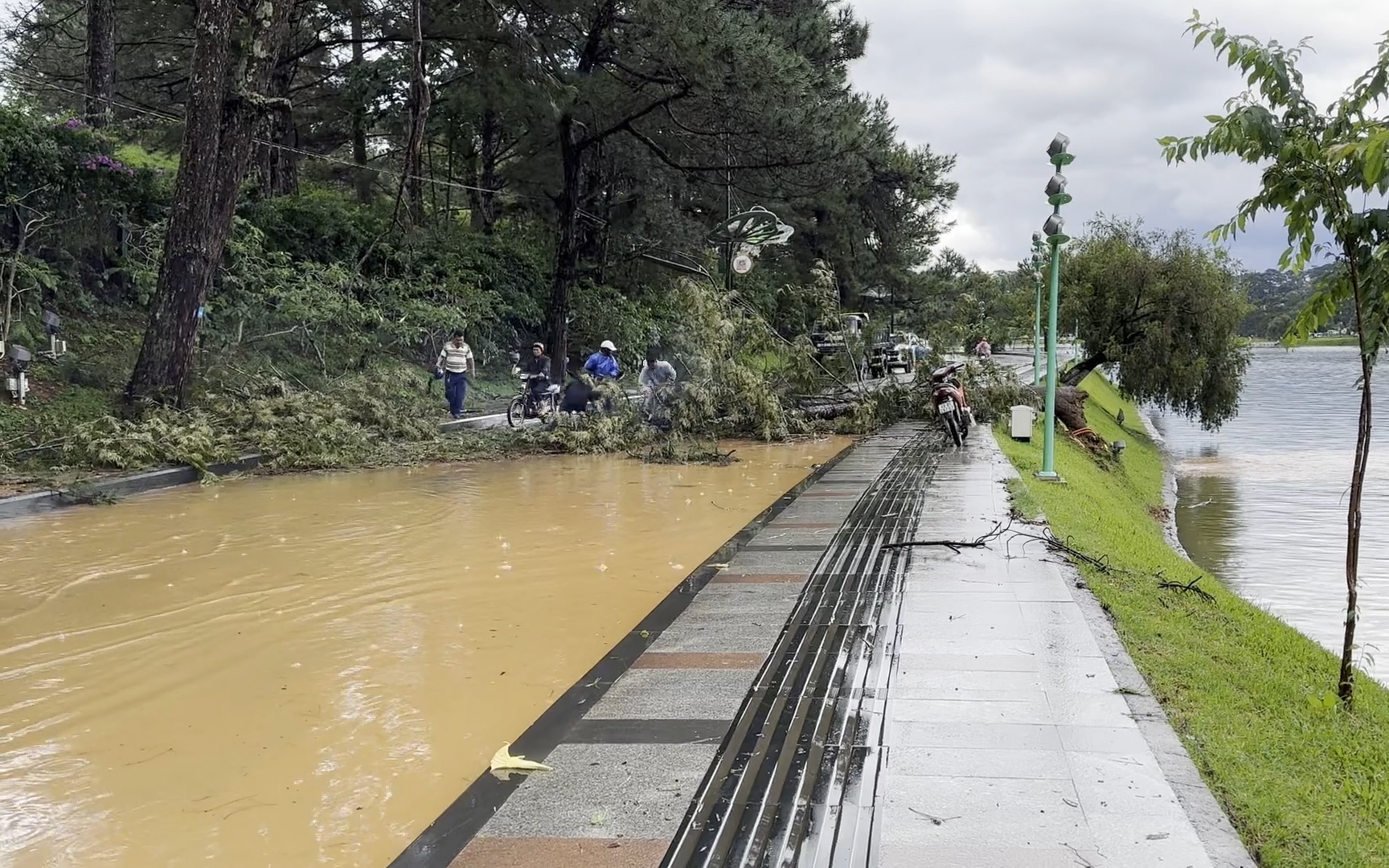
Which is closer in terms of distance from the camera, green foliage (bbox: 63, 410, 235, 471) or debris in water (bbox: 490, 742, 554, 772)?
debris in water (bbox: 490, 742, 554, 772)

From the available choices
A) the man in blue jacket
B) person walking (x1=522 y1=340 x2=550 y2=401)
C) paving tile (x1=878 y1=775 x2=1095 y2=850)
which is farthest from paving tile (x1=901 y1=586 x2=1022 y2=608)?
person walking (x1=522 y1=340 x2=550 y2=401)

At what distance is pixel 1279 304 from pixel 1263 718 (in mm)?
48234

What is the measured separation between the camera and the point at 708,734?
401 centimetres

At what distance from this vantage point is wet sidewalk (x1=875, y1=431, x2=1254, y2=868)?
120 inches

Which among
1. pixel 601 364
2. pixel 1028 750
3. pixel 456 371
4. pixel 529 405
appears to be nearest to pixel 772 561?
pixel 1028 750

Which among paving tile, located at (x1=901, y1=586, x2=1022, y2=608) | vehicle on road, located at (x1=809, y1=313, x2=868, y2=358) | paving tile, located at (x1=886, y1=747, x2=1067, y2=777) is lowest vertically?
paving tile, located at (x1=886, y1=747, x2=1067, y2=777)

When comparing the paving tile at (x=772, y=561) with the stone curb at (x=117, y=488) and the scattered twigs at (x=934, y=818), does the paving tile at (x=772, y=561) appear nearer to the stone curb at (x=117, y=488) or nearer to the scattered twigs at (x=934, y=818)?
the scattered twigs at (x=934, y=818)

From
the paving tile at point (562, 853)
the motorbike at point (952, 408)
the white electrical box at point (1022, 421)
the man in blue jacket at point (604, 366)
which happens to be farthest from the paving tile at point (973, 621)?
the man in blue jacket at point (604, 366)

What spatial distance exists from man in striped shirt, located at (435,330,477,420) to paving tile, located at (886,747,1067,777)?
14.6m

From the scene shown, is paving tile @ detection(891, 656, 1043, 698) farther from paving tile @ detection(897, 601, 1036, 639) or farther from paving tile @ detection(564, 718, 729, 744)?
paving tile @ detection(564, 718, 729, 744)

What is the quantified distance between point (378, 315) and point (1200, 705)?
681 inches

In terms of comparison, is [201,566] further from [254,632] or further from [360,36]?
[360,36]

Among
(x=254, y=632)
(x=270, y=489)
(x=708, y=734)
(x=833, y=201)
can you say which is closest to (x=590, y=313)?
(x=833, y=201)

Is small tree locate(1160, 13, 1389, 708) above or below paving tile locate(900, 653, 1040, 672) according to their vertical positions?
above
